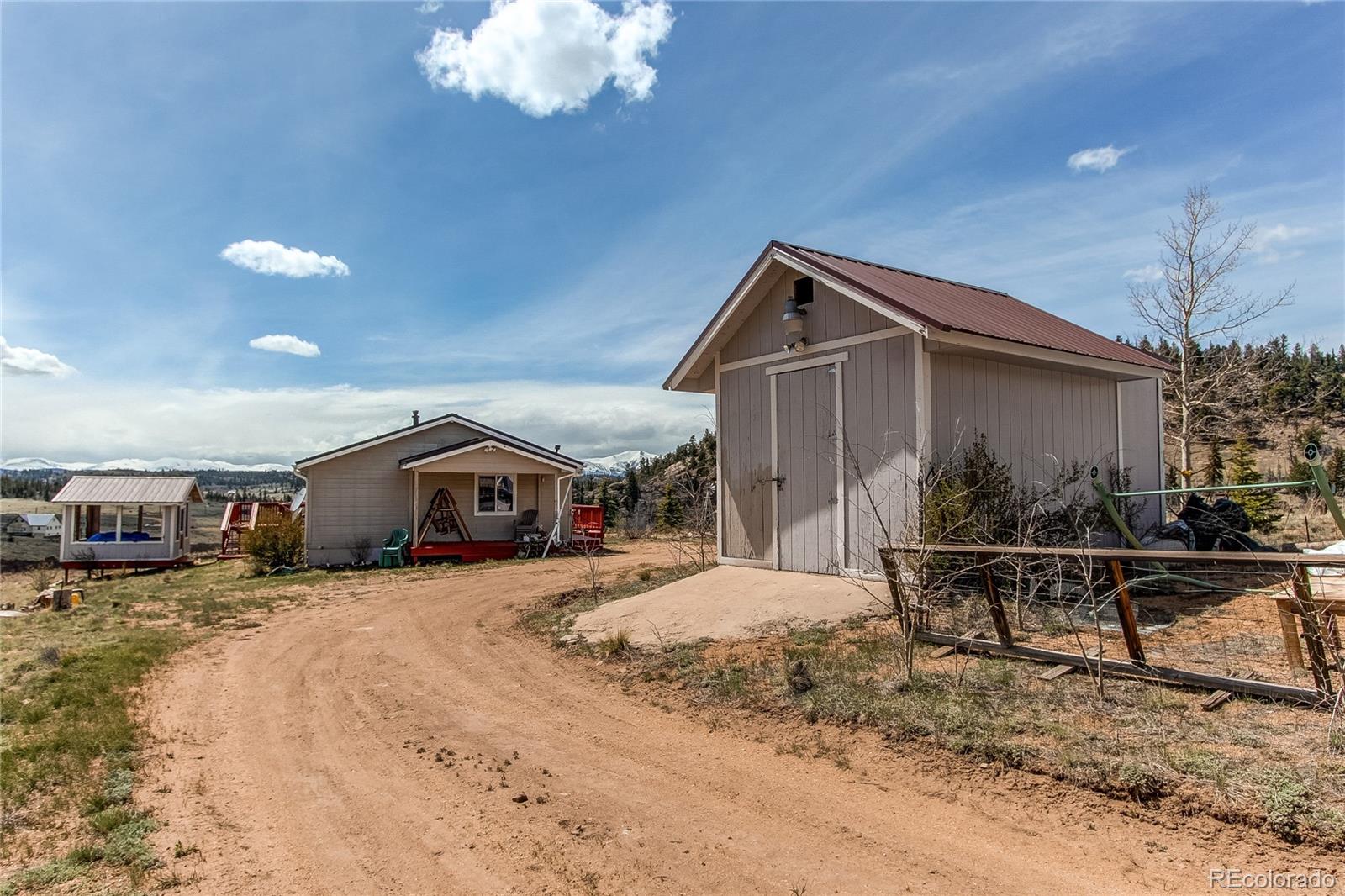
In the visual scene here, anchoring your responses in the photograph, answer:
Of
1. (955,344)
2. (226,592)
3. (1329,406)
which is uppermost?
(1329,406)

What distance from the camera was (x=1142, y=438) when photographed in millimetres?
12039

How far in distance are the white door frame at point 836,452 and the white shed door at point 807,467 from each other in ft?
0.09

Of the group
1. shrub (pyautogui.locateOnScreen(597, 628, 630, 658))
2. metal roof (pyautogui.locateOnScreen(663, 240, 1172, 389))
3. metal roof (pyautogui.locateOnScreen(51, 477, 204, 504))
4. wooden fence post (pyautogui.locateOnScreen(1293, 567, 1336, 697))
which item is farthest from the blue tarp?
wooden fence post (pyautogui.locateOnScreen(1293, 567, 1336, 697))

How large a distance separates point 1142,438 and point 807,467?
6.04m

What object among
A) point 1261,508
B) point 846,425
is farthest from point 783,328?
point 1261,508

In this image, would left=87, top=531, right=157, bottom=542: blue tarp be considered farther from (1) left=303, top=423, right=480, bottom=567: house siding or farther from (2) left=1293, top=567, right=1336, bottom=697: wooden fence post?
(2) left=1293, top=567, right=1336, bottom=697: wooden fence post

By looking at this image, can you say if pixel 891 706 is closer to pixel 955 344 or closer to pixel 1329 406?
pixel 955 344

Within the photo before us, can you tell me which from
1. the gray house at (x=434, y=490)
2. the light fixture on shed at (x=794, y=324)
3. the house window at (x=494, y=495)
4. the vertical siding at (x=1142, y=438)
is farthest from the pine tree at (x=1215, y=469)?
the house window at (x=494, y=495)

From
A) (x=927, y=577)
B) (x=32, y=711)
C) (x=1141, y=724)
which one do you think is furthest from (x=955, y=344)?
(x=32, y=711)

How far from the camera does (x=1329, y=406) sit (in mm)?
30328

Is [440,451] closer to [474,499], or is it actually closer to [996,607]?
[474,499]

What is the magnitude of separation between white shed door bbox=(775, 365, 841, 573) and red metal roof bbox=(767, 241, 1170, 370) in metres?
1.29

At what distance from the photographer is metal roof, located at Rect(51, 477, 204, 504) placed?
2356 cm

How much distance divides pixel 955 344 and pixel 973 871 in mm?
6311
